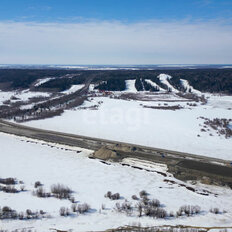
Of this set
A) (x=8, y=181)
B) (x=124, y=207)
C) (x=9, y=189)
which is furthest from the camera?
(x=8, y=181)

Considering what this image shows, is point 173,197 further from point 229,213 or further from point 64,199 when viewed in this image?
point 64,199

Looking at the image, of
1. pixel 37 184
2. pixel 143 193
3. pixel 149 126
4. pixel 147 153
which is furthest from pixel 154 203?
pixel 149 126

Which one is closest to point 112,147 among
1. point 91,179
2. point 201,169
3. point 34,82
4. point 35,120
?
point 91,179

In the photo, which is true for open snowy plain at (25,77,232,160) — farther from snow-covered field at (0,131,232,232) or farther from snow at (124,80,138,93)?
snow at (124,80,138,93)

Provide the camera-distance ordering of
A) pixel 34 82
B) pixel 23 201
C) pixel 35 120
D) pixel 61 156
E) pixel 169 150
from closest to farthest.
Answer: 1. pixel 23 201
2. pixel 61 156
3. pixel 169 150
4. pixel 35 120
5. pixel 34 82

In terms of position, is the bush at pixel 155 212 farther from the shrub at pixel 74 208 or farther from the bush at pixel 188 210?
the shrub at pixel 74 208

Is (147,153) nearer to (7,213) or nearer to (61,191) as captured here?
(61,191)
